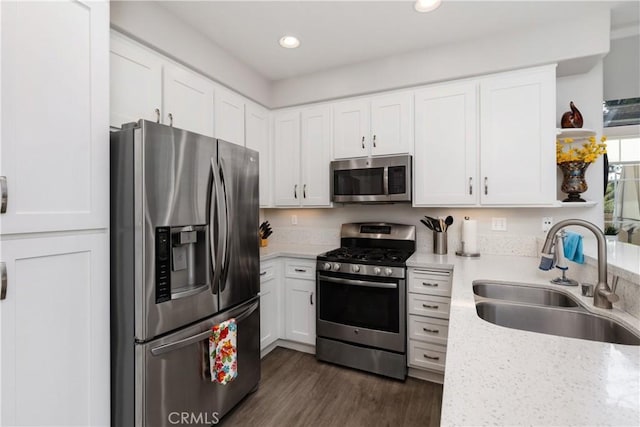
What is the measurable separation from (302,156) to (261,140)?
435 mm

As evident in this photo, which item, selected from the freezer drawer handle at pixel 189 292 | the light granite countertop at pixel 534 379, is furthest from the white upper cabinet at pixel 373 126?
the light granite countertop at pixel 534 379

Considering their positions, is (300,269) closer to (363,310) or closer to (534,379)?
(363,310)

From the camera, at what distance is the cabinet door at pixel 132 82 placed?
1762mm

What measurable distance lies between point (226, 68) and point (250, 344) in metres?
2.16

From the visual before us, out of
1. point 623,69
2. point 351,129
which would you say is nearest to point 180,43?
point 351,129

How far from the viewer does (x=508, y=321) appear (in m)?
1.40

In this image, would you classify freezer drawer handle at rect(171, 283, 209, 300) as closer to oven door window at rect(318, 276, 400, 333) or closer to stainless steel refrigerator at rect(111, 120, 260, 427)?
stainless steel refrigerator at rect(111, 120, 260, 427)

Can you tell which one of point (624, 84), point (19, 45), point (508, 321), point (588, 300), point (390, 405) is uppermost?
point (624, 84)

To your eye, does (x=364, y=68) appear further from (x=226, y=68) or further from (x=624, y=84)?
(x=624, y=84)

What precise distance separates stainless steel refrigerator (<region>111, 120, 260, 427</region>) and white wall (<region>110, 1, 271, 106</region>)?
79 cm

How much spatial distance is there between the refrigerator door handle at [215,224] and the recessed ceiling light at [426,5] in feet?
5.29

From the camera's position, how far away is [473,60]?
7.86 ft

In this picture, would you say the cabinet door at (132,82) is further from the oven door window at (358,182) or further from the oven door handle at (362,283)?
the oven door handle at (362,283)

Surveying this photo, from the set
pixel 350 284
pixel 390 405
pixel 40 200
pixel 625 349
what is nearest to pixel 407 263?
pixel 350 284
